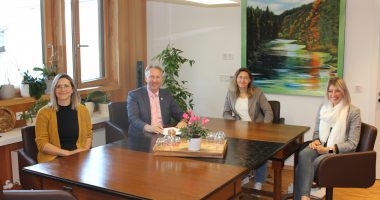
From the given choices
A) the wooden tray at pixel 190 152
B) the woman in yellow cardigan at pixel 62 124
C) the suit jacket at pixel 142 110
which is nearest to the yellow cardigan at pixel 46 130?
the woman in yellow cardigan at pixel 62 124

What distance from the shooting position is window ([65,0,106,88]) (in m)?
4.80

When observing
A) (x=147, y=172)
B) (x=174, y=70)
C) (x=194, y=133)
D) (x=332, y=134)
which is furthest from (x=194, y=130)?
(x=174, y=70)

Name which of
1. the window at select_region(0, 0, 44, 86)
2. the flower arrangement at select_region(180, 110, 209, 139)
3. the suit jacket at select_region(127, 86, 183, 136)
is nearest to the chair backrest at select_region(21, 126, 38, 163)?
the suit jacket at select_region(127, 86, 183, 136)

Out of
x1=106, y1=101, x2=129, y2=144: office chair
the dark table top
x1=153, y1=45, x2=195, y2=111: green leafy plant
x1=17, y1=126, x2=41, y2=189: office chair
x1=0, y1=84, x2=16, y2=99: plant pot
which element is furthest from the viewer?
x1=153, y1=45, x2=195, y2=111: green leafy plant

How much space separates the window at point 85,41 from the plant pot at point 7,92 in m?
0.87

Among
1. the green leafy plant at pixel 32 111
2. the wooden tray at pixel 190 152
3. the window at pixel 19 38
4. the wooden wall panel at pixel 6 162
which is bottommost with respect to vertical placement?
the wooden wall panel at pixel 6 162

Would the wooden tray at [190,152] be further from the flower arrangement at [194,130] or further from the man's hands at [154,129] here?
the man's hands at [154,129]

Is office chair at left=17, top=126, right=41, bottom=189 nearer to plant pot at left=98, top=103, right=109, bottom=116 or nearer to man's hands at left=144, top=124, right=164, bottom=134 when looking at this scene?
man's hands at left=144, top=124, right=164, bottom=134

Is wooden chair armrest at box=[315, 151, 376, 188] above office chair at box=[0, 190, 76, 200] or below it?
below

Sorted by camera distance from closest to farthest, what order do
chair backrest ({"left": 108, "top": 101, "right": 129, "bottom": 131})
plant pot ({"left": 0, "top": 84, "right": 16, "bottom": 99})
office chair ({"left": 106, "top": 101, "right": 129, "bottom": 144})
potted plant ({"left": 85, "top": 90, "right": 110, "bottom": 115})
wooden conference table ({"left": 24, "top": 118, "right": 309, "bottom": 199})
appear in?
wooden conference table ({"left": 24, "top": 118, "right": 309, "bottom": 199}) < office chair ({"left": 106, "top": 101, "right": 129, "bottom": 144}) < plant pot ({"left": 0, "top": 84, "right": 16, "bottom": 99}) < chair backrest ({"left": 108, "top": 101, "right": 129, "bottom": 131}) < potted plant ({"left": 85, "top": 90, "right": 110, "bottom": 115})

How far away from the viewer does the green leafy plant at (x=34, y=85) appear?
13.6ft

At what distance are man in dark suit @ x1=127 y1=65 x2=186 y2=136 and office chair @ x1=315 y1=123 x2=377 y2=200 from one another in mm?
1234

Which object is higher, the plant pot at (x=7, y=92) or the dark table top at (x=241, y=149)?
the plant pot at (x=7, y=92)

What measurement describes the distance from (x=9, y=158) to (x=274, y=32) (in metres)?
3.07
